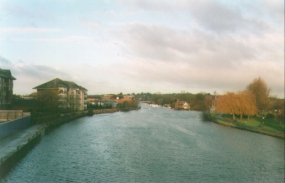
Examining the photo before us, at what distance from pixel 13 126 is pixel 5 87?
63.3ft

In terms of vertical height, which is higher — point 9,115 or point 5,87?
point 5,87

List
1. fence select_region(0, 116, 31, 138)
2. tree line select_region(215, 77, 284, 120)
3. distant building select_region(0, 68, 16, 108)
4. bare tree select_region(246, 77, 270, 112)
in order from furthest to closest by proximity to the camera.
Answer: bare tree select_region(246, 77, 270, 112), tree line select_region(215, 77, 284, 120), distant building select_region(0, 68, 16, 108), fence select_region(0, 116, 31, 138)

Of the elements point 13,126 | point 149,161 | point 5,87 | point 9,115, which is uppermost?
point 5,87

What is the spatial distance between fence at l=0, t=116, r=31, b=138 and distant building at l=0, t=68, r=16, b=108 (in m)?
10.6

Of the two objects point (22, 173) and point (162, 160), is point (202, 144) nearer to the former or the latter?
point (162, 160)

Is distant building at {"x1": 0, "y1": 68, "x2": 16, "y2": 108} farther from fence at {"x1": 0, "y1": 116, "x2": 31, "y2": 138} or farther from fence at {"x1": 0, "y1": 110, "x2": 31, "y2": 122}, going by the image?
fence at {"x1": 0, "y1": 116, "x2": 31, "y2": 138}

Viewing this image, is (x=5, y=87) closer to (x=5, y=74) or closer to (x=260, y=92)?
(x=5, y=74)

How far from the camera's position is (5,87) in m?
41.0

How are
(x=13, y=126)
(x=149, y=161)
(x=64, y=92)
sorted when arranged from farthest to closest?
(x=64, y=92) < (x=13, y=126) < (x=149, y=161)

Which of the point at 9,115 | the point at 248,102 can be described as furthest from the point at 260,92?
the point at 9,115

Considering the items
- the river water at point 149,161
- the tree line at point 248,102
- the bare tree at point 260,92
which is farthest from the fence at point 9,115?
the bare tree at point 260,92

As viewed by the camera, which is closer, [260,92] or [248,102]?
[248,102]

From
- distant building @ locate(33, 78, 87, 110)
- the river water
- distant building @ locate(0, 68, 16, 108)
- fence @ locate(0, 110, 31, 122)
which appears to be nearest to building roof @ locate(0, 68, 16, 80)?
distant building @ locate(0, 68, 16, 108)

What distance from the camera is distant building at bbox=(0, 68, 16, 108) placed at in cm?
3901
